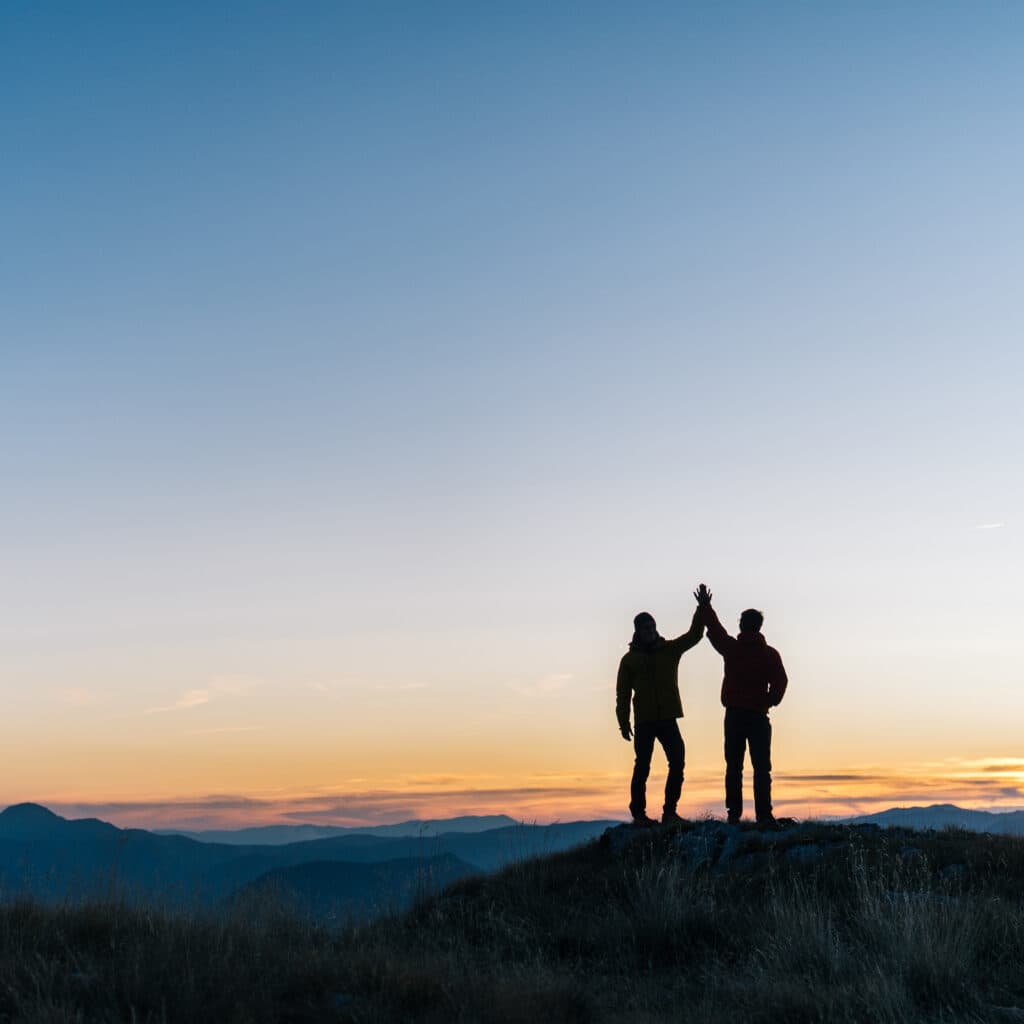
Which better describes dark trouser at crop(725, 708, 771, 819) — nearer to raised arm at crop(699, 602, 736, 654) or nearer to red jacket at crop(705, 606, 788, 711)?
red jacket at crop(705, 606, 788, 711)

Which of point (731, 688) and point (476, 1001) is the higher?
point (731, 688)

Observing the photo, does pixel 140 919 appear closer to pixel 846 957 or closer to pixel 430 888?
pixel 430 888

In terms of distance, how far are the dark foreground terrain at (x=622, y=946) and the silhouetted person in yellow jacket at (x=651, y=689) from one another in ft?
3.75

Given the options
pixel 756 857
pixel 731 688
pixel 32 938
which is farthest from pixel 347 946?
pixel 731 688

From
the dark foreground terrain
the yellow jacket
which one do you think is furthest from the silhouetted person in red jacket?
the dark foreground terrain

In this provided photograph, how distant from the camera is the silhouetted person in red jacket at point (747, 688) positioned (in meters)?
Result: 14.0

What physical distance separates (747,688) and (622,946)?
4.76 m

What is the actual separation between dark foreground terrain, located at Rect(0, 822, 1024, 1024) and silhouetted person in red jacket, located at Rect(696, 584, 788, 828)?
0.94m

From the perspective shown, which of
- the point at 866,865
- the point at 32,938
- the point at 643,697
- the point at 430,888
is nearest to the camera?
the point at 32,938

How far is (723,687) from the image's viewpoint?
1426 cm

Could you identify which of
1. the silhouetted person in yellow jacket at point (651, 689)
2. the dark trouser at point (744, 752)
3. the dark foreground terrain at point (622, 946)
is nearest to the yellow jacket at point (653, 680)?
the silhouetted person in yellow jacket at point (651, 689)

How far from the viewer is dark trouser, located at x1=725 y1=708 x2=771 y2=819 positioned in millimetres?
14109

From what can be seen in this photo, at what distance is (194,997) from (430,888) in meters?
6.15

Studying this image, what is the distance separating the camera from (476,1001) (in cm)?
723
